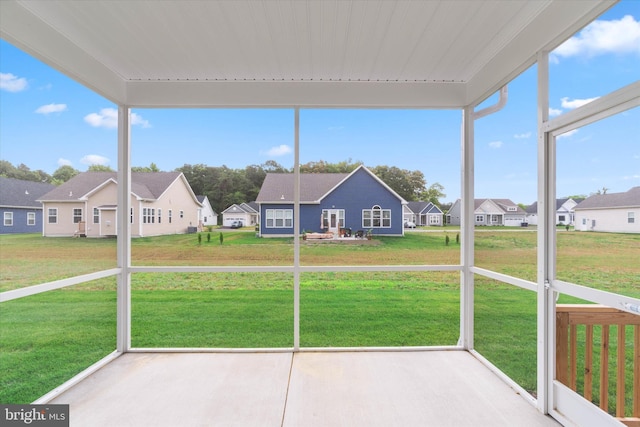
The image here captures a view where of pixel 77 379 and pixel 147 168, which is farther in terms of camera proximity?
pixel 147 168

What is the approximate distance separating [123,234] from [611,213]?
394 centimetres

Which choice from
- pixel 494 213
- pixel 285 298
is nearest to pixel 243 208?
pixel 285 298

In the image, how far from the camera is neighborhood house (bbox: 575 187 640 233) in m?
1.71

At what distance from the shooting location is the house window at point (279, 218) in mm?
3426

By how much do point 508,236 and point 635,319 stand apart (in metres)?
1.17

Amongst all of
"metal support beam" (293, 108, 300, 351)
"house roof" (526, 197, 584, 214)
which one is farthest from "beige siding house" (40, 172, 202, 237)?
"house roof" (526, 197, 584, 214)

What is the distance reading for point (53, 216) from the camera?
270cm

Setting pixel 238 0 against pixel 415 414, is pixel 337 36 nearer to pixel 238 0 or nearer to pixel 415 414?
pixel 238 0

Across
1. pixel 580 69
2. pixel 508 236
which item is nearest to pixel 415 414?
pixel 508 236

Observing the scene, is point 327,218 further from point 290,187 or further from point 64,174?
point 64,174

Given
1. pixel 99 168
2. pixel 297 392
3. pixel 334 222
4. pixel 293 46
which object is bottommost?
pixel 297 392

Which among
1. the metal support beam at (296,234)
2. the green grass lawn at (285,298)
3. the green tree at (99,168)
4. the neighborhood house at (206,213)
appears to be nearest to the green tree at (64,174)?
the green tree at (99,168)

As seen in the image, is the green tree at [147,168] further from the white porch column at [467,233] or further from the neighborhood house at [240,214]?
the white porch column at [467,233]

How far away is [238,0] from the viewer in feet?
6.63
